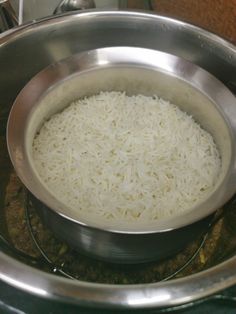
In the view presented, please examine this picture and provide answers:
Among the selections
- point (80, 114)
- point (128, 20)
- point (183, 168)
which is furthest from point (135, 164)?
point (128, 20)

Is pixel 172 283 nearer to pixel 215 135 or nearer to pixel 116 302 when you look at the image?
pixel 116 302

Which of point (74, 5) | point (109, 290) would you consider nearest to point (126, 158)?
point (109, 290)

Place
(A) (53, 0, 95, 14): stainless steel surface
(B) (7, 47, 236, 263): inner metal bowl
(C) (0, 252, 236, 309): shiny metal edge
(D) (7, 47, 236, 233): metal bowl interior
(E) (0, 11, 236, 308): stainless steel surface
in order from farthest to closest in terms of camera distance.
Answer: (A) (53, 0, 95, 14): stainless steel surface < (E) (0, 11, 236, 308): stainless steel surface < (D) (7, 47, 236, 233): metal bowl interior < (B) (7, 47, 236, 263): inner metal bowl < (C) (0, 252, 236, 309): shiny metal edge

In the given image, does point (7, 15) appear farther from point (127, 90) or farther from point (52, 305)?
point (52, 305)

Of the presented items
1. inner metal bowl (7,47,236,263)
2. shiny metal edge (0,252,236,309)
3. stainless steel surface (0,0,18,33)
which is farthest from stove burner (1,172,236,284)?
stainless steel surface (0,0,18,33)

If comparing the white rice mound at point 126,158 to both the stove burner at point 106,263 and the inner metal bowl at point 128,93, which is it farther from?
the stove burner at point 106,263

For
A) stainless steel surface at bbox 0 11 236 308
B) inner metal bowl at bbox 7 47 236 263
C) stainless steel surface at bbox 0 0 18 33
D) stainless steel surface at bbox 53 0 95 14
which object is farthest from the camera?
stainless steel surface at bbox 53 0 95 14

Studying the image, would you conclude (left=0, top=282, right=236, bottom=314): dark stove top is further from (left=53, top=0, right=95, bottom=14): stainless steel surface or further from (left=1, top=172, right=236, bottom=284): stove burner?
(left=53, top=0, right=95, bottom=14): stainless steel surface

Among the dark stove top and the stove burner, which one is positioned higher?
the dark stove top

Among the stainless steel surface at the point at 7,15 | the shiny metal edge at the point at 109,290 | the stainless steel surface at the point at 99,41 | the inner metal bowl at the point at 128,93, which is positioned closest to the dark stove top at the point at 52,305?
the shiny metal edge at the point at 109,290
